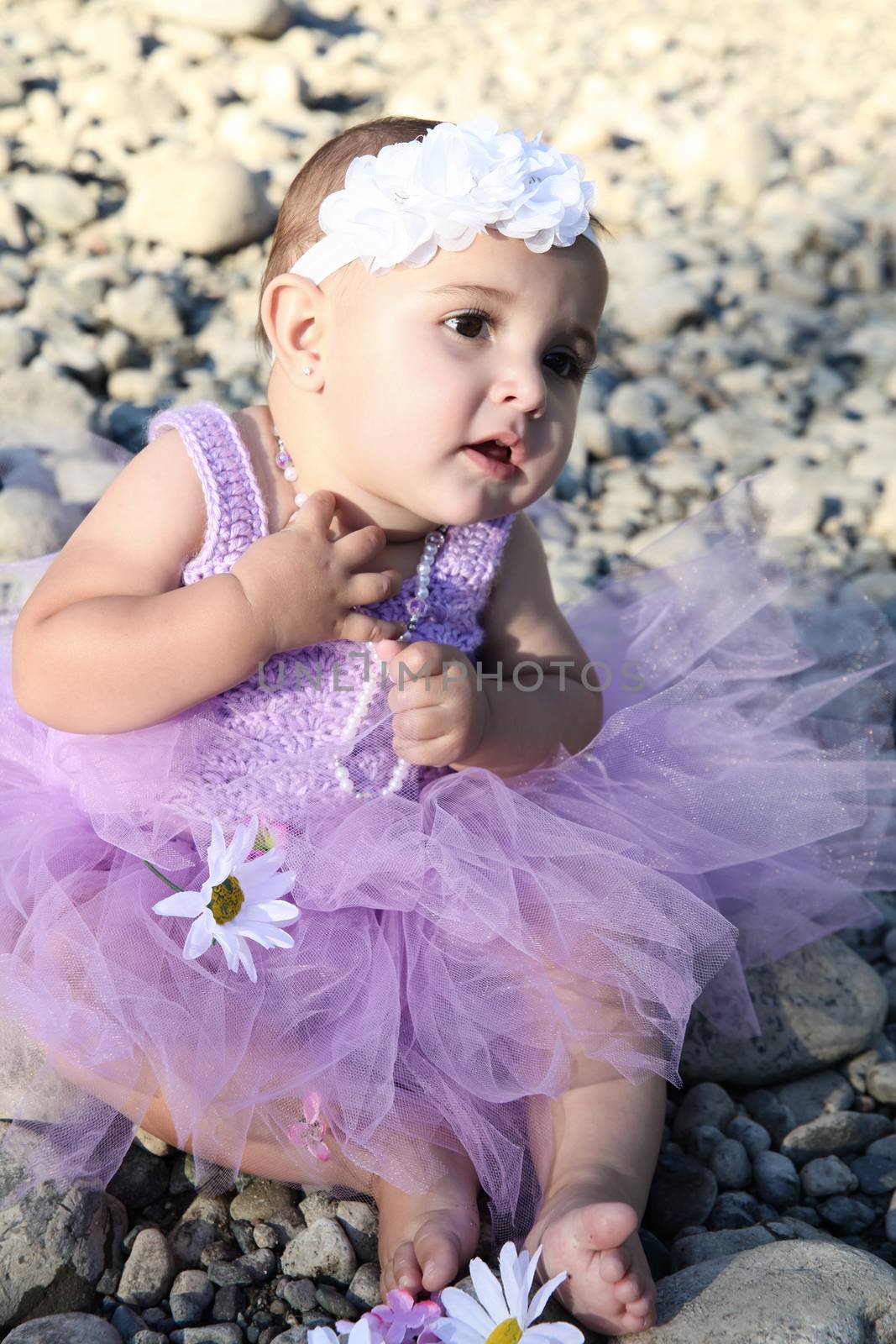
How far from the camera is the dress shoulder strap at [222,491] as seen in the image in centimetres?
195

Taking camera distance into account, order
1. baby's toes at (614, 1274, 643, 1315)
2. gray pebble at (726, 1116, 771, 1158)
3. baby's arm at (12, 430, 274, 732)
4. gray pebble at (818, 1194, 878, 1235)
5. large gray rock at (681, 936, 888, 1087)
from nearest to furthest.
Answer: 1. baby's toes at (614, 1274, 643, 1315)
2. baby's arm at (12, 430, 274, 732)
3. gray pebble at (818, 1194, 878, 1235)
4. gray pebble at (726, 1116, 771, 1158)
5. large gray rock at (681, 936, 888, 1087)

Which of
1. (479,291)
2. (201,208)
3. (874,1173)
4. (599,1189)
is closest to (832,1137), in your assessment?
(874,1173)

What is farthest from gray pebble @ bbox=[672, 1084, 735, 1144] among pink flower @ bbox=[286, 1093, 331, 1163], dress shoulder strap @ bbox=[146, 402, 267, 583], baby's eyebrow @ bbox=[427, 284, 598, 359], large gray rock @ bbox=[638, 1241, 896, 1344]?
baby's eyebrow @ bbox=[427, 284, 598, 359]

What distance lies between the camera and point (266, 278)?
82.3 inches

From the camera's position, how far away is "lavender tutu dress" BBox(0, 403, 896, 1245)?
1756 mm

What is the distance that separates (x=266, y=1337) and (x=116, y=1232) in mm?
255

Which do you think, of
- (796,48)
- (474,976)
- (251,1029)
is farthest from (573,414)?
(796,48)

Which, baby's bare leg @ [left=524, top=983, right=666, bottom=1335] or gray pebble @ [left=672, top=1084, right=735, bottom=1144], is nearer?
baby's bare leg @ [left=524, top=983, right=666, bottom=1335]

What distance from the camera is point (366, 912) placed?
6.29ft

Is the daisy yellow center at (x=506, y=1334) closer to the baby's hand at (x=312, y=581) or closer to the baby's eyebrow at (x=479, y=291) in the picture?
the baby's hand at (x=312, y=581)

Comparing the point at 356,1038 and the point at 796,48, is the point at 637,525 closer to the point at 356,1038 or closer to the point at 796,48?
the point at 356,1038

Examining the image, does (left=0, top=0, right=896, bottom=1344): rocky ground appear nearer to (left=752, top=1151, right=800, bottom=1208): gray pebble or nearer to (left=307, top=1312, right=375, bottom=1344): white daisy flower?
(left=752, top=1151, right=800, bottom=1208): gray pebble

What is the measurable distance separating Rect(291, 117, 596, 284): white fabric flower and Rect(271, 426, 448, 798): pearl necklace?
1.09 feet

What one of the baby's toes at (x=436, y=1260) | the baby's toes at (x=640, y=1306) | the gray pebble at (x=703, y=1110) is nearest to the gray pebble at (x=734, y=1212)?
the gray pebble at (x=703, y=1110)
